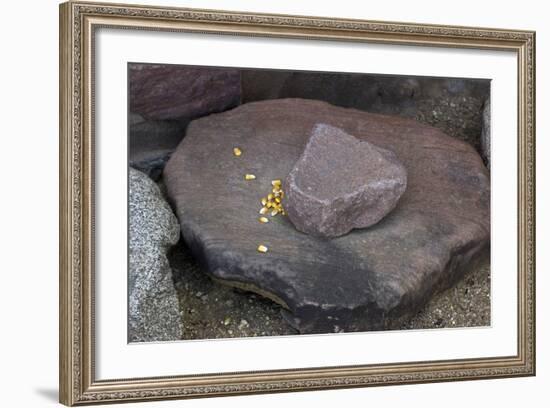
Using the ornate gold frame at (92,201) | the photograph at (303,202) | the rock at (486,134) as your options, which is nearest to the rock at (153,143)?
the photograph at (303,202)

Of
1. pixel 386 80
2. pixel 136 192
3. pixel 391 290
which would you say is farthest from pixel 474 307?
pixel 136 192

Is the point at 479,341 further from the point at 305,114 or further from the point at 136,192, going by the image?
the point at 136,192

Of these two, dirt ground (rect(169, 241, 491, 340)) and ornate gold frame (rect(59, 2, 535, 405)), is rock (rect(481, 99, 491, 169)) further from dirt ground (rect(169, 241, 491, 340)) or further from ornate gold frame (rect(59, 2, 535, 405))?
dirt ground (rect(169, 241, 491, 340))

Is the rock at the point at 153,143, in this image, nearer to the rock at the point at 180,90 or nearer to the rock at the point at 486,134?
the rock at the point at 180,90

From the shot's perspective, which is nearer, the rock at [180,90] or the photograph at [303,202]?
the rock at [180,90]

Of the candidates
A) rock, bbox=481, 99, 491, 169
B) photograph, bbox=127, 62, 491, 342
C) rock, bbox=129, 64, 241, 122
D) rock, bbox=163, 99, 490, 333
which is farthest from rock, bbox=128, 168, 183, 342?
rock, bbox=481, 99, 491, 169

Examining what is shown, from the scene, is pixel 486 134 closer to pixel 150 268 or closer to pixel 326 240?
pixel 326 240
